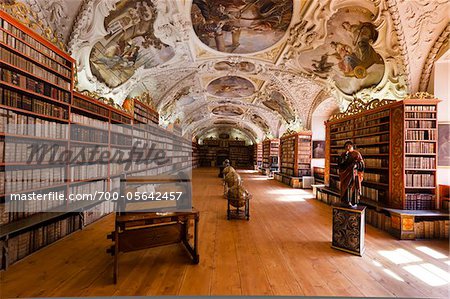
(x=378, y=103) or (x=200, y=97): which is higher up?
(x=200, y=97)

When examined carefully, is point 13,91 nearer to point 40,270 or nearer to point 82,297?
point 40,270

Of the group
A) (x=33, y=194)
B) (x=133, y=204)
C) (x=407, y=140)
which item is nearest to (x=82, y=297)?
(x=133, y=204)

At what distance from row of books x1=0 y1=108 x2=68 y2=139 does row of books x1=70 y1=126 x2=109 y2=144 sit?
293 mm

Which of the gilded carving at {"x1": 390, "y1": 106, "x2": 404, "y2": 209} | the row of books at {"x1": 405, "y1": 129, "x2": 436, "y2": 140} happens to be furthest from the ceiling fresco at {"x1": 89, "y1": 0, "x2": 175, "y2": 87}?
the row of books at {"x1": 405, "y1": 129, "x2": 436, "y2": 140}

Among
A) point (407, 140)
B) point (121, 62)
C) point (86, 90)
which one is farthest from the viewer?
point (121, 62)

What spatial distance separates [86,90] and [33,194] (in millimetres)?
3013

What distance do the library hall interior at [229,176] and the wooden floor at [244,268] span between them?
0.03 meters

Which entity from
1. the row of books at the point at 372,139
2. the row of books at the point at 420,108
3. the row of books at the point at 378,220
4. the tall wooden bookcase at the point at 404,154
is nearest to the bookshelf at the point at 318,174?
the row of books at the point at 372,139

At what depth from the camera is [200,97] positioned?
14.7 meters

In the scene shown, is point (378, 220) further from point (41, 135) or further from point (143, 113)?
point (143, 113)

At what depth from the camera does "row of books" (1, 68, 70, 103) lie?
3.54 m

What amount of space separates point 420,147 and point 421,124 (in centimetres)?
56

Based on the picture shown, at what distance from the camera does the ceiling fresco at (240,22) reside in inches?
236

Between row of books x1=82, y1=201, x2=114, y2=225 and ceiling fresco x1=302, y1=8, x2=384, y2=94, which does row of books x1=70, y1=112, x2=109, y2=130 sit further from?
ceiling fresco x1=302, y1=8, x2=384, y2=94
